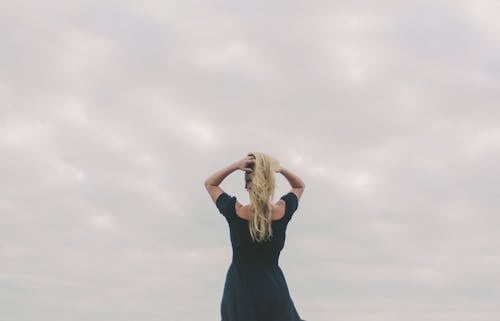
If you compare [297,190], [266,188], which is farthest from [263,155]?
[297,190]

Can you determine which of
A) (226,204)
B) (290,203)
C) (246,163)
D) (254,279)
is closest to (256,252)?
(254,279)

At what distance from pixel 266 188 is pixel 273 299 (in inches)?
51.7

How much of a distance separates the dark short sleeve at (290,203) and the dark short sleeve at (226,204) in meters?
0.66

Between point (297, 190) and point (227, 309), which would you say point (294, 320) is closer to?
Result: point (227, 309)

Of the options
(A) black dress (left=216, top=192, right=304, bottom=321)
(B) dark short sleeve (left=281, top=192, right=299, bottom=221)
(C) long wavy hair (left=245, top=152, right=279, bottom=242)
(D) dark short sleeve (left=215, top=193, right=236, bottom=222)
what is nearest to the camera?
(C) long wavy hair (left=245, top=152, right=279, bottom=242)

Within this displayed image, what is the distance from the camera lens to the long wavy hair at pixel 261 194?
9.63m

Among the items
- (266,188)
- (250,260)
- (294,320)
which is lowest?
(294,320)

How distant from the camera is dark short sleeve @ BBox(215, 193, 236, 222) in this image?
389 inches

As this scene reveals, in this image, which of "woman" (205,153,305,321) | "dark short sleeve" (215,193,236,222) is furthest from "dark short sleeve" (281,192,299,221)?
"dark short sleeve" (215,193,236,222)

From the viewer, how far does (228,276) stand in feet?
32.7

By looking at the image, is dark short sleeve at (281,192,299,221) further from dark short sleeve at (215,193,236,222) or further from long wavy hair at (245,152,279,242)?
dark short sleeve at (215,193,236,222)

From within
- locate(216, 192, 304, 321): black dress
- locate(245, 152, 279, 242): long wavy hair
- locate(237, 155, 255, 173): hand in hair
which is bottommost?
locate(216, 192, 304, 321): black dress

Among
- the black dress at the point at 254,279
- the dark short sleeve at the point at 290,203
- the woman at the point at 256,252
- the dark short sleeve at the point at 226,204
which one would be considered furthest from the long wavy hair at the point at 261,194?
the dark short sleeve at the point at 290,203

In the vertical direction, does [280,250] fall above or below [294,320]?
above
